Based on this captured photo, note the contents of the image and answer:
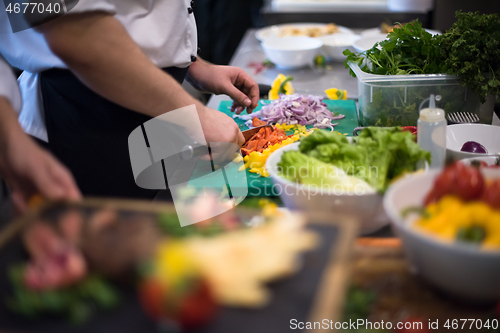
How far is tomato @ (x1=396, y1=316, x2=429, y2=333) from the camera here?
0.62 m

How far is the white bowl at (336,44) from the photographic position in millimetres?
2445

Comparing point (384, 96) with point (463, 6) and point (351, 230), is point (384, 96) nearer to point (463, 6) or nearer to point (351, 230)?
point (351, 230)

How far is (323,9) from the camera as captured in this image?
11.0ft

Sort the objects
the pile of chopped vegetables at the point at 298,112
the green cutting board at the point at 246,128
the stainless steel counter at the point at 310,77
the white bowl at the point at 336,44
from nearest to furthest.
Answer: the green cutting board at the point at 246,128, the pile of chopped vegetables at the point at 298,112, the stainless steel counter at the point at 310,77, the white bowl at the point at 336,44

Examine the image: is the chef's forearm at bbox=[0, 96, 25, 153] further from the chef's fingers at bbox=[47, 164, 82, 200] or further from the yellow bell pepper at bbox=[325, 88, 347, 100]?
the yellow bell pepper at bbox=[325, 88, 347, 100]

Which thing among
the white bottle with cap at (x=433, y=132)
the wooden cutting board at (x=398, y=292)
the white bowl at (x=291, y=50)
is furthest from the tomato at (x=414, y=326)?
the white bowl at (x=291, y=50)

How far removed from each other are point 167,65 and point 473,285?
85 centimetres

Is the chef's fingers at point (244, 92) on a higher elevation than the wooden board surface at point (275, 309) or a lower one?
lower

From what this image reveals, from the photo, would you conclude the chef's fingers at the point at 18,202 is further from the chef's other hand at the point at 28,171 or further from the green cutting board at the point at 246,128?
the green cutting board at the point at 246,128

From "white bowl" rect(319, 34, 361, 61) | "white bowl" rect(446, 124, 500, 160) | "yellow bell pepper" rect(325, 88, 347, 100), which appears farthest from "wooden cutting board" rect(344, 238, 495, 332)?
"white bowl" rect(319, 34, 361, 61)

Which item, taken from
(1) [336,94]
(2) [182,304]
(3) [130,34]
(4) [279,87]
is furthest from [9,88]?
(1) [336,94]

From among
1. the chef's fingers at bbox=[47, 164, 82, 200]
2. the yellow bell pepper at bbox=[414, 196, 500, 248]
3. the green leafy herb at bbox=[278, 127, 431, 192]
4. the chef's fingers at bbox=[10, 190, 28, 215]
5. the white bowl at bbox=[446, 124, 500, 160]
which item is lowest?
the white bowl at bbox=[446, 124, 500, 160]

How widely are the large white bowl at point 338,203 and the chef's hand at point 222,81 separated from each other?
0.74 meters

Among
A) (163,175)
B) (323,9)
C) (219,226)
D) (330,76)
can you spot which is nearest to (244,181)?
(163,175)
